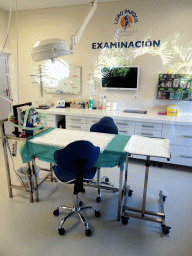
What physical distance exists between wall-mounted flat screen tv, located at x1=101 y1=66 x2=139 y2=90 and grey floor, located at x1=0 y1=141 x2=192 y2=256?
5.97 ft

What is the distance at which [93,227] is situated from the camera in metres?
1.90

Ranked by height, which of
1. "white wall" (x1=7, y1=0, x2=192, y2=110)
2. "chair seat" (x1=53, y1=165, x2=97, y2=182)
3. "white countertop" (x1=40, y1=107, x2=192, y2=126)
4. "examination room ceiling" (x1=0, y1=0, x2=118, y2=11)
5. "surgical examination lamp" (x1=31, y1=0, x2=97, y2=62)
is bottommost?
"chair seat" (x1=53, y1=165, x2=97, y2=182)

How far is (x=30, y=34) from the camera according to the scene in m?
3.88

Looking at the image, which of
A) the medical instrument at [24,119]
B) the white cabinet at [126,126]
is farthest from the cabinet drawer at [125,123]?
the medical instrument at [24,119]

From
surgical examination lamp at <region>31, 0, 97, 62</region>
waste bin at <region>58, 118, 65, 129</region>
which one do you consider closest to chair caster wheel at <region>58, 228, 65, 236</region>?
surgical examination lamp at <region>31, 0, 97, 62</region>

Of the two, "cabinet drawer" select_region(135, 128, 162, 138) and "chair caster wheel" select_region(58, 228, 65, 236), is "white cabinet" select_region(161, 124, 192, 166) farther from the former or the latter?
"chair caster wheel" select_region(58, 228, 65, 236)

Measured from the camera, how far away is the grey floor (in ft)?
5.48

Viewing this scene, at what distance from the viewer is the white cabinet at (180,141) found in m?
2.88

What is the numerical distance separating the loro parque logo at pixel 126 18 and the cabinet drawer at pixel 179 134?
1909 mm

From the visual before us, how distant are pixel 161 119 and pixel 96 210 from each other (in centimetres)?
173

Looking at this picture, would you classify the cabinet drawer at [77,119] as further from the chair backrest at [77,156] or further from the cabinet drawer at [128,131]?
the chair backrest at [77,156]

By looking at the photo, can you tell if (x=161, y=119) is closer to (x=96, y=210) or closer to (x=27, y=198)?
(x=96, y=210)

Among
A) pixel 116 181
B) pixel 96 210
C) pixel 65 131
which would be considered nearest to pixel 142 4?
pixel 65 131

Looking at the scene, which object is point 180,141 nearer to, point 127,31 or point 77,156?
point 77,156
